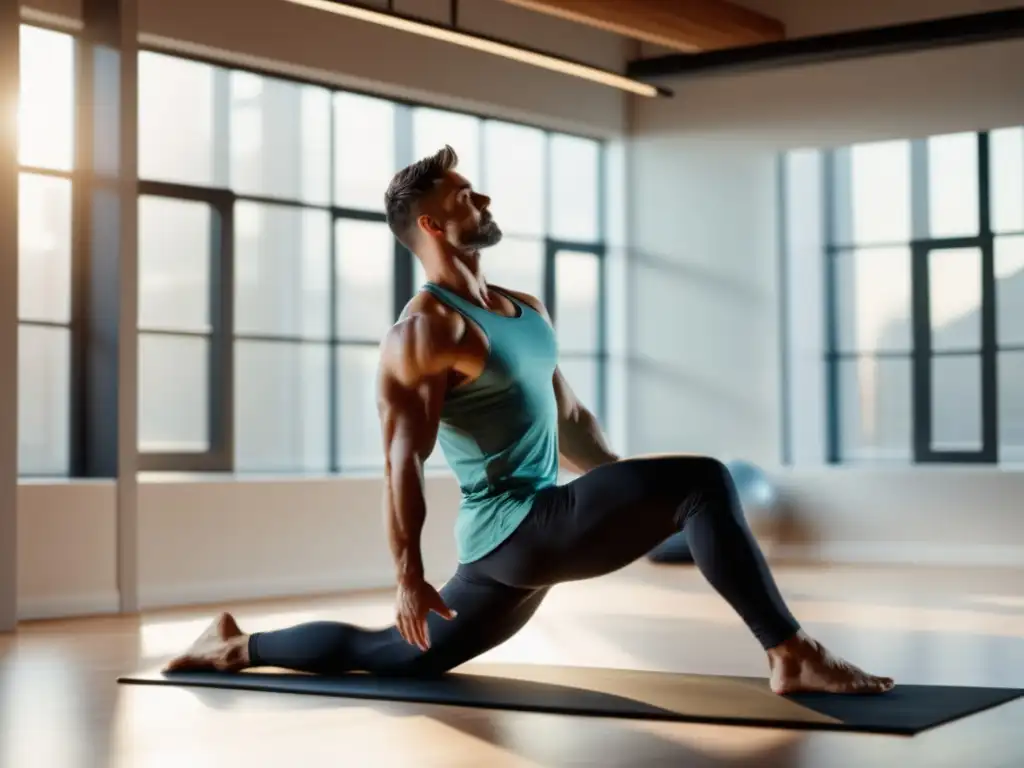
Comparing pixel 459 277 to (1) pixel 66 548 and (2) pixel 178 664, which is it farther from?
(1) pixel 66 548

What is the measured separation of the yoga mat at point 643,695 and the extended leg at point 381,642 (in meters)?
0.04

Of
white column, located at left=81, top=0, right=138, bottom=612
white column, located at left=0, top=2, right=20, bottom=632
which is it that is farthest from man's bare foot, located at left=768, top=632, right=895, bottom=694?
white column, located at left=81, top=0, right=138, bottom=612

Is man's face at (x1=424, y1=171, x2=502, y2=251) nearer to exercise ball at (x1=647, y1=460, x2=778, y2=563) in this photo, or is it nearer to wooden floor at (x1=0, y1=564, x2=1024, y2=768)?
wooden floor at (x1=0, y1=564, x2=1024, y2=768)

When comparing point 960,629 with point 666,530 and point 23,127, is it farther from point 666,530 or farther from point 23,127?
point 23,127

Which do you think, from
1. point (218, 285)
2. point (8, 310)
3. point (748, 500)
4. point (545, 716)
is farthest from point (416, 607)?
point (748, 500)

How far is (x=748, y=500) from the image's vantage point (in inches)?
344

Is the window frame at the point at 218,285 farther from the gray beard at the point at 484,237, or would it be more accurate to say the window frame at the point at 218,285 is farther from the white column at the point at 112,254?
the gray beard at the point at 484,237

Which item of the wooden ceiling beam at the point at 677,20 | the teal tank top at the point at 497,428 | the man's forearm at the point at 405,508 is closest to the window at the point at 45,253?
the wooden ceiling beam at the point at 677,20

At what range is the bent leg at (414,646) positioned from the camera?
12.4ft

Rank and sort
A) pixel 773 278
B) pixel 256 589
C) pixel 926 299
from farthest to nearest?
pixel 773 278 → pixel 926 299 → pixel 256 589

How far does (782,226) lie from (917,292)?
878 millimetres

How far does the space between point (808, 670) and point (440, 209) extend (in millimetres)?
1384

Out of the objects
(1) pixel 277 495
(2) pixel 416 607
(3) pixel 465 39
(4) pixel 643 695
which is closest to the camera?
(2) pixel 416 607

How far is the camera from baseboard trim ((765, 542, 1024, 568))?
8.41 m
